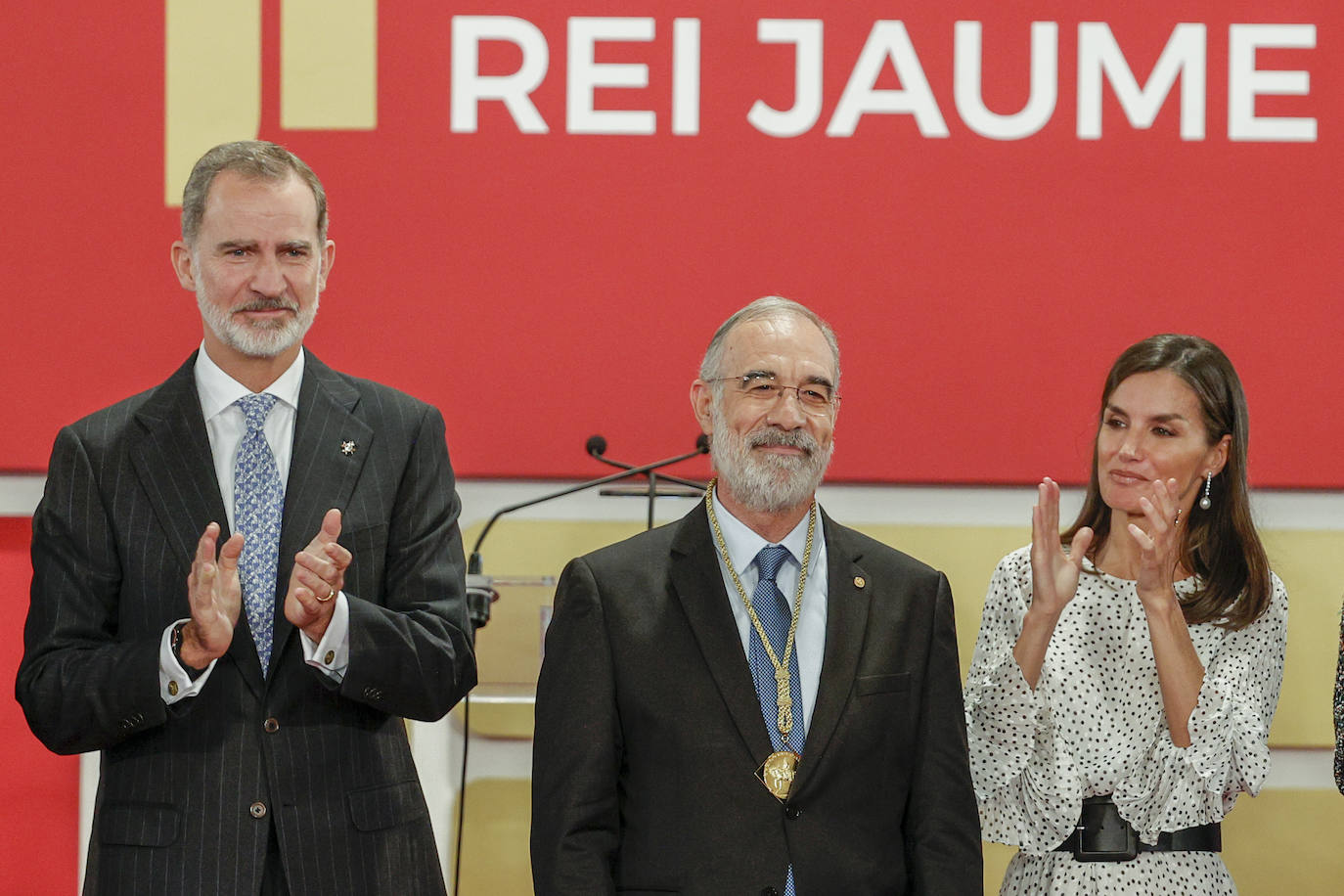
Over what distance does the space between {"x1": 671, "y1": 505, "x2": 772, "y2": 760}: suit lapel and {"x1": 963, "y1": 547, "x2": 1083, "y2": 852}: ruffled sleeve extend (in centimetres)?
65

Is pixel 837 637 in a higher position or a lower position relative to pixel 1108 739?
higher

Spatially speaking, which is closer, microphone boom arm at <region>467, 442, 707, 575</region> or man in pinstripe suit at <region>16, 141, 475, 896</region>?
→ man in pinstripe suit at <region>16, 141, 475, 896</region>

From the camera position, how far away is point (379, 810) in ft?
8.41

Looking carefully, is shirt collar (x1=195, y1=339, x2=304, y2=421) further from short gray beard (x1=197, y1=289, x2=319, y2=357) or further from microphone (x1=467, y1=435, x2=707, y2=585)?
microphone (x1=467, y1=435, x2=707, y2=585)

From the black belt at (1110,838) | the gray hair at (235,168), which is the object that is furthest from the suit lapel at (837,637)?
the gray hair at (235,168)

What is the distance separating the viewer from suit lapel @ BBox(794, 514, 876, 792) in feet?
7.89

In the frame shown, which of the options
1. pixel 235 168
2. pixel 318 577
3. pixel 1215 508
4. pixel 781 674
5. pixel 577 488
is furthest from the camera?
pixel 577 488

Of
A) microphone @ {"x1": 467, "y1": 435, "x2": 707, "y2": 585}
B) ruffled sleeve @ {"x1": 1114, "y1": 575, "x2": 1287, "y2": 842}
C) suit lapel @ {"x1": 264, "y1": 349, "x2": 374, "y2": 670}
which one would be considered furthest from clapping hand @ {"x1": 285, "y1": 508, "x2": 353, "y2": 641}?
ruffled sleeve @ {"x1": 1114, "y1": 575, "x2": 1287, "y2": 842}

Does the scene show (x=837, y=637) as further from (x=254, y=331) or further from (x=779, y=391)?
(x=254, y=331)

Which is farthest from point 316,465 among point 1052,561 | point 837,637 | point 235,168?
point 1052,561

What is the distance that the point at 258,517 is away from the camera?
2.60 m

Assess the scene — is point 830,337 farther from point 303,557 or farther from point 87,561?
point 87,561

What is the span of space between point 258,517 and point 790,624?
92cm

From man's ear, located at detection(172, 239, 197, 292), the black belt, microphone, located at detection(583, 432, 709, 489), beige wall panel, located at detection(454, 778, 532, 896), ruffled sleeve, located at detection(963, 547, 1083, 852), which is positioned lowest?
beige wall panel, located at detection(454, 778, 532, 896)
